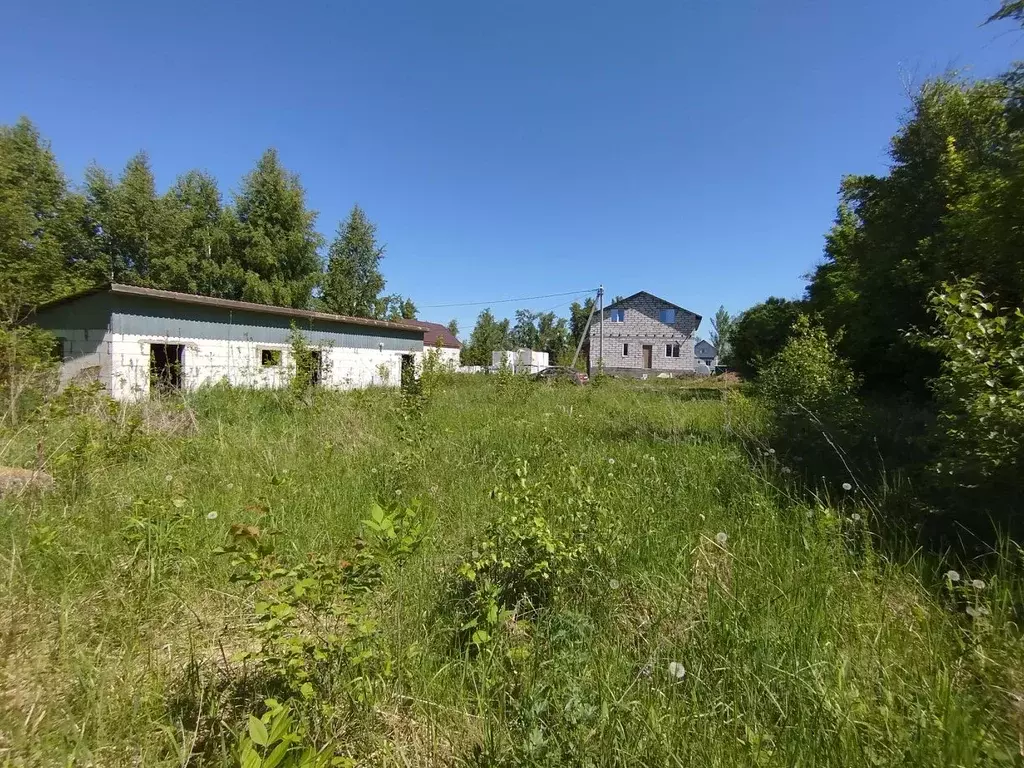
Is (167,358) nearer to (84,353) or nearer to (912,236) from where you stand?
(84,353)

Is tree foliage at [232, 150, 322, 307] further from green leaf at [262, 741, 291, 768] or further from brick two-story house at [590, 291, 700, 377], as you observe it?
green leaf at [262, 741, 291, 768]

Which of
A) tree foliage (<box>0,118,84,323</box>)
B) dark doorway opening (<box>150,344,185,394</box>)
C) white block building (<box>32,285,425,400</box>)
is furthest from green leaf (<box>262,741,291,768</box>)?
tree foliage (<box>0,118,84,323</box>)

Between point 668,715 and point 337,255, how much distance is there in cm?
3513

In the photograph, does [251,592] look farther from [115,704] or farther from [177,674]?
[115,704]

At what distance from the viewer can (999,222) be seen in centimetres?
427

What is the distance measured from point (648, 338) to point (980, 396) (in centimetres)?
3611

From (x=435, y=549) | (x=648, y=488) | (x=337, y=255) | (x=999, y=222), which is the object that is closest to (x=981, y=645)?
(x=648, y=488)

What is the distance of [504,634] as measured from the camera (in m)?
2.04

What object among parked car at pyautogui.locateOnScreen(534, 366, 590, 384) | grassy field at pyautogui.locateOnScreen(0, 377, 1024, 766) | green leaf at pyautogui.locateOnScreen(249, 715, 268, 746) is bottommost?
grassy field at pyautogui.locateOnScreen(0, 377, 1024, 766)

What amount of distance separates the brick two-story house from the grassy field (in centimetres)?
3396

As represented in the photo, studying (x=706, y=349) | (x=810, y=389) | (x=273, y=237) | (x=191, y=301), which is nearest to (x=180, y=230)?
(x=273, y=237)

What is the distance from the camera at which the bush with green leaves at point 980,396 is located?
8.50 feet

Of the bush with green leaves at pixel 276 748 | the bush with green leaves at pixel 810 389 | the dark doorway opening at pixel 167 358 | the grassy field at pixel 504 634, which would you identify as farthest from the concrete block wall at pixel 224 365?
the bush with green leaves at pixel 810 389

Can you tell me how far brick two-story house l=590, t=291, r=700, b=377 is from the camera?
121ft
